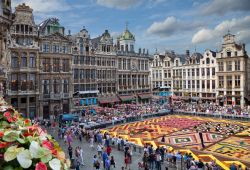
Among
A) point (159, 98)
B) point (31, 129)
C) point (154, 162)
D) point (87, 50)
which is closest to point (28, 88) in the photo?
point (87, 50)

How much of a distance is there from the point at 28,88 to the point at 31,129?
38220mm

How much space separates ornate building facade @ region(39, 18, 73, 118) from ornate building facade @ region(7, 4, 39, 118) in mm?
1111

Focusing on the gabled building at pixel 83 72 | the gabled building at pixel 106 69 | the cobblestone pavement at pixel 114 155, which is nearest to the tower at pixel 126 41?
the gabled building at pixel 106 69

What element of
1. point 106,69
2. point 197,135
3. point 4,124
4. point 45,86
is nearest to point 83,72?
point 106,69

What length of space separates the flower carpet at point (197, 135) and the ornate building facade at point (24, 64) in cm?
1412

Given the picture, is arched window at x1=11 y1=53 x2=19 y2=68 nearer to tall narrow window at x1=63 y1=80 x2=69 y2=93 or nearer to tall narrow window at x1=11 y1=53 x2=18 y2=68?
tall narrow window at x1=11 y1=53 x2=18 y2=68

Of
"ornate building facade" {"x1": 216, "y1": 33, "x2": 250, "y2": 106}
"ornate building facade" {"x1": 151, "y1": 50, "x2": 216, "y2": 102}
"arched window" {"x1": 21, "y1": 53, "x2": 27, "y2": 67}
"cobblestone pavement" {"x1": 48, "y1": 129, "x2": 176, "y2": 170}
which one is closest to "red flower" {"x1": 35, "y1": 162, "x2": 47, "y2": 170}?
"cobblestone pavement" {"x1": 48, "y1": 129, "x2": 176, "y2": 170}

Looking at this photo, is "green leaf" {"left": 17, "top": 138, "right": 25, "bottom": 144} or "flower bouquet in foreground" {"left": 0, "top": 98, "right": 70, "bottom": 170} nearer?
"flower bouquet in foreground" {"left": 0, "top": 98, "right": 70, "bottom": 170}

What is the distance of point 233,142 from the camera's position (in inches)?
1024

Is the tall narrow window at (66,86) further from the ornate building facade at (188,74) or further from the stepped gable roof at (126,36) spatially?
the ornate building facade at (188,74)

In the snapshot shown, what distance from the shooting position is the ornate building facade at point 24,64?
37625mm

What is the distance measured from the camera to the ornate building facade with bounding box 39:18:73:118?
4122cm

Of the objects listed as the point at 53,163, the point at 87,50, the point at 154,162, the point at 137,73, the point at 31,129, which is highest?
the point at 87,50

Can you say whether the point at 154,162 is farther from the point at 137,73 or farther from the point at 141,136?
the point at 137,73
